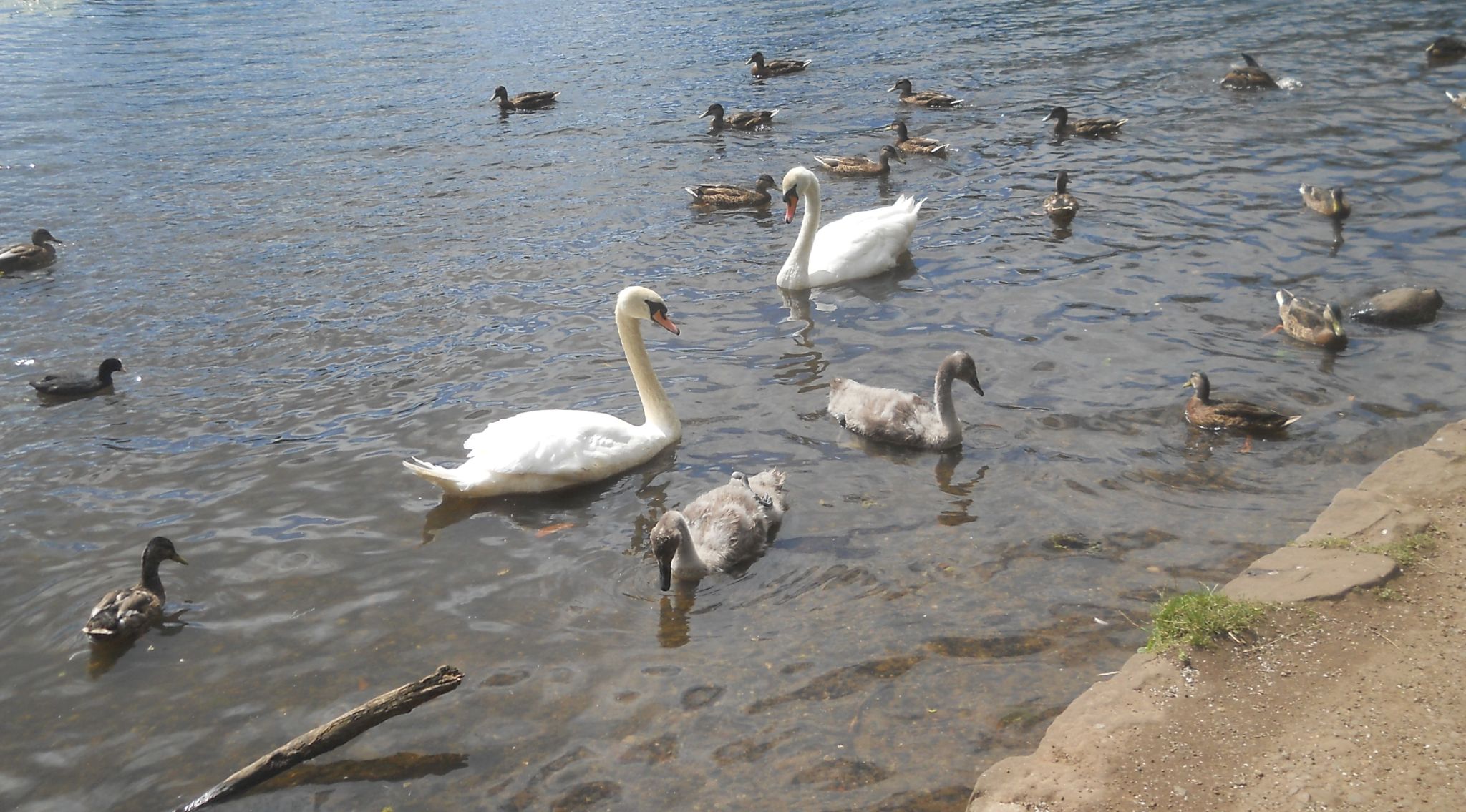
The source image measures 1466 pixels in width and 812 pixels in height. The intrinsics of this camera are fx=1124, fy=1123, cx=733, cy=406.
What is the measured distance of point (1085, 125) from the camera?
57.9 feet

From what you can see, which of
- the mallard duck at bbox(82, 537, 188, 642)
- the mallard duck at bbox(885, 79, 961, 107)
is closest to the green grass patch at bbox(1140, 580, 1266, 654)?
the mallard duck at bbox(82, 537, 188, 642)

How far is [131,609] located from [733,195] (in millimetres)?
10603

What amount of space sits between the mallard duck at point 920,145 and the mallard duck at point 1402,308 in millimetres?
7760

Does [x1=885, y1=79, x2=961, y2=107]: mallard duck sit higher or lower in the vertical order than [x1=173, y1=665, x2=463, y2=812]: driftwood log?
higher

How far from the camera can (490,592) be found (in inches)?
298

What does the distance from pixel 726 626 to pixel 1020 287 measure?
22.1ft

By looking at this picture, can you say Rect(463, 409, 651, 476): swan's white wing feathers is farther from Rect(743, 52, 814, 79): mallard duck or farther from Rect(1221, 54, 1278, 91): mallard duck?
Rect(743, 52, 814, 79): mallard duck

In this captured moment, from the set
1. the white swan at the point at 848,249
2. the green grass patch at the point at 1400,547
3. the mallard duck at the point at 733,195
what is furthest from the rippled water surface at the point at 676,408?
the mallard duck at the point at 733,195

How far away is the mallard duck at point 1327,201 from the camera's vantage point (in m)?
13.1

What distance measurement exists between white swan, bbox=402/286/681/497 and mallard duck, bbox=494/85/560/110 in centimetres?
1479

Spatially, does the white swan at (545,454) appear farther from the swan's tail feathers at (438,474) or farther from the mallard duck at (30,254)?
the mallard duck at (30,254)

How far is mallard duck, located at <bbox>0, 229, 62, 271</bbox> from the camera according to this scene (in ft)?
47.5

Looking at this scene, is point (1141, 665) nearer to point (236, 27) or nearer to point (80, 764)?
point (80, 764)

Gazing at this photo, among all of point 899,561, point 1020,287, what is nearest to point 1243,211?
point 1020,287
